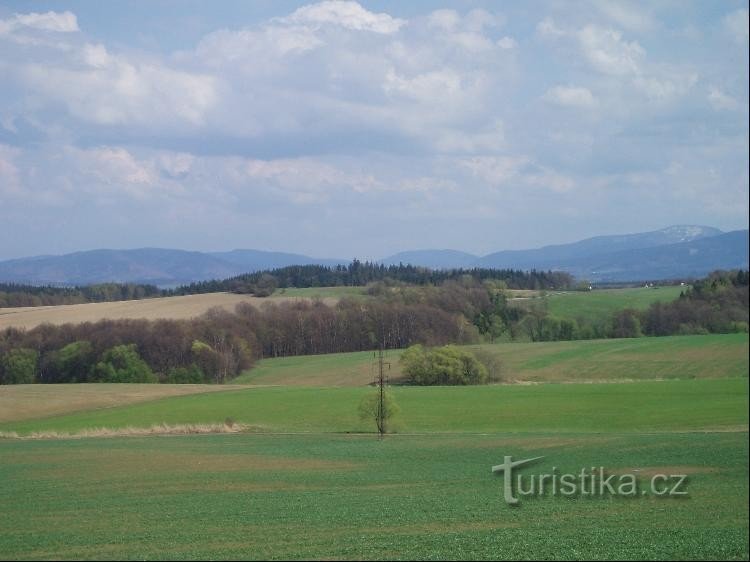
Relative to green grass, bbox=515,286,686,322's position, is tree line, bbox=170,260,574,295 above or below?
above

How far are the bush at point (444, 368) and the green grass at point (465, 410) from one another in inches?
183

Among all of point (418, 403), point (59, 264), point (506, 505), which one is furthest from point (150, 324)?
point (59, 264)

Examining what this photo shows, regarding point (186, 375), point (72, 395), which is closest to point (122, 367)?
point (186, 375)

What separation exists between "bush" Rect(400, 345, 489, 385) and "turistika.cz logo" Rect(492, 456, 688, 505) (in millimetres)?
43545

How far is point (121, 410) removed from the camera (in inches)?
2108

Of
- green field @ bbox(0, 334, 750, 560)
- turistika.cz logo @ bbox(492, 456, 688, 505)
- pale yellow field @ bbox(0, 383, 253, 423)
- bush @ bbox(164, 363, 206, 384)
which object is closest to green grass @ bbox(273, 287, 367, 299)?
bush @ bbox(164, 363, 206, 384)

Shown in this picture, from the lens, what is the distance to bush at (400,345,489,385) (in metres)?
63.5

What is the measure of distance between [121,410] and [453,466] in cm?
3459

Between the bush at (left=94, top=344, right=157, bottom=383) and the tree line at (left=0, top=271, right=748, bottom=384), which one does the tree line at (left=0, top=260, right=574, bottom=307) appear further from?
the bush at (left=94, top=344, right=157, bottom=383)

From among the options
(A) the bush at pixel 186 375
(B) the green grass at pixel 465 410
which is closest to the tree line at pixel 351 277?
(A) the bush at pixel 186 375

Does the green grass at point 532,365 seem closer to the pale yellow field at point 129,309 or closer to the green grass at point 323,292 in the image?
the pale yellow field at point 129,309

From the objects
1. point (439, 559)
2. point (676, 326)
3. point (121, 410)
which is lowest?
point (121, 410)

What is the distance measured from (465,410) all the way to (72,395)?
100 feet

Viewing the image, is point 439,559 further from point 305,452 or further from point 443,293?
point 443,293
